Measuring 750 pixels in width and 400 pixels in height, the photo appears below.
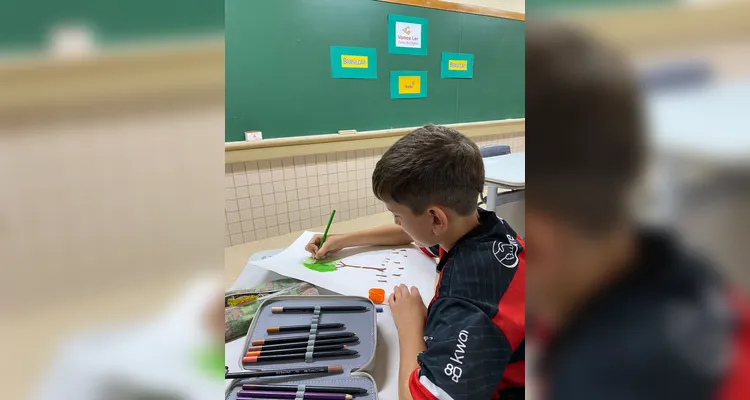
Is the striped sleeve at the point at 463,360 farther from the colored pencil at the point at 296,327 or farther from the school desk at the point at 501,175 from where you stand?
the school desk at the point at 501,175

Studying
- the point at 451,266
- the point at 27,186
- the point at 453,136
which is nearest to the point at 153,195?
the point at 27,186

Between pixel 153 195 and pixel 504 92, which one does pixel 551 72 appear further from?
pixel 504 92

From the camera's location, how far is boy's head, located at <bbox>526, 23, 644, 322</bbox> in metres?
0.14

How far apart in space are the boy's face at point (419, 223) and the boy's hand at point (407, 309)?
0.13 m

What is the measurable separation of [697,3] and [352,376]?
0.82 m

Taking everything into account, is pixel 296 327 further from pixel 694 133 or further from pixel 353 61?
pixel 353 61

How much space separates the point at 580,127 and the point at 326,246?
131 cm

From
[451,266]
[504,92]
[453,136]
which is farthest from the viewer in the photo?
[504,92]

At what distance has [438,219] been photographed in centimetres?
108

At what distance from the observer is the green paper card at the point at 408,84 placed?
10.9 ft

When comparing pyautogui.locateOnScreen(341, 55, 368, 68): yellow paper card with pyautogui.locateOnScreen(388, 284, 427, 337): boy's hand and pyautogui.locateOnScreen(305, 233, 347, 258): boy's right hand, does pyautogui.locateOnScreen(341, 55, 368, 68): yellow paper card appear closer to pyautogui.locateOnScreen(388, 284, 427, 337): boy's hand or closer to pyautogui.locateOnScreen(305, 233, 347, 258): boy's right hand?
pyautogui.locateOnScreen(305, 233, 347, 258): boy's right hand

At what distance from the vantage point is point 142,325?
0.20m

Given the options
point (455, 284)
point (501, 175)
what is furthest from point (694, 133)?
point (501, 175)

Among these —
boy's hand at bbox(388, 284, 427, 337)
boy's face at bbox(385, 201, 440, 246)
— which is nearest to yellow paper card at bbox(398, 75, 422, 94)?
boy's face at bbox(385, 201, 440, 246)
